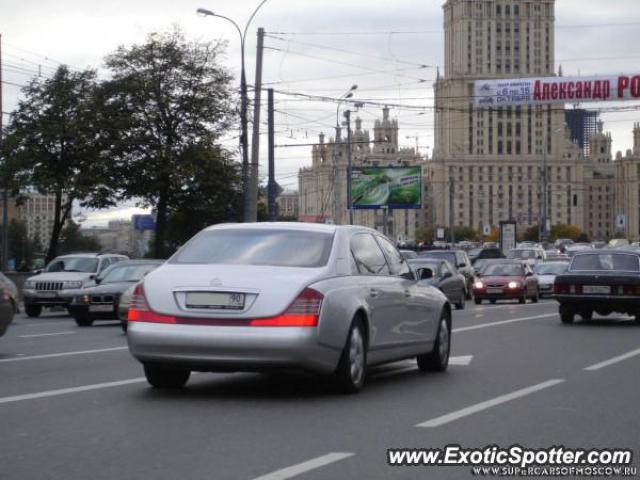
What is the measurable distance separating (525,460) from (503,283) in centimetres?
3226

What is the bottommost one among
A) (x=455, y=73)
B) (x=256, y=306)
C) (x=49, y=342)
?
(x=49, y=342)

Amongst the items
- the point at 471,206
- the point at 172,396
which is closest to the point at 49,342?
the point at 172,396

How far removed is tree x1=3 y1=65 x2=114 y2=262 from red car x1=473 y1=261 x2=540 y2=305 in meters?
17.1

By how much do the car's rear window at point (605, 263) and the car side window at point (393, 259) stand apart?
1306 centimetres

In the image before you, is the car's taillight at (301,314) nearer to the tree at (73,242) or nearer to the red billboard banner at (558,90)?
the red billboard banner at (558,90)

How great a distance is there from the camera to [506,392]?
12.0 metres

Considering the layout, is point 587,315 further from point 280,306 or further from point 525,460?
point 525,460

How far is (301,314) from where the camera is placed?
10812 millimetres

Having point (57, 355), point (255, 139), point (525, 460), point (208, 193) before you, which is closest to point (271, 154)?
point (255, 139)

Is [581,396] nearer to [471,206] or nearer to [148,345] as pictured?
[148,345]

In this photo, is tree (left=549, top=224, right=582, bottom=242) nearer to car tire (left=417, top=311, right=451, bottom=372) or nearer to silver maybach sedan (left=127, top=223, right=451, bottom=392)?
car tire (left=417, top=311, right=451, bottom=372)

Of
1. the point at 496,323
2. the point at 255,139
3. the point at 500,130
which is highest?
the point at 500,130

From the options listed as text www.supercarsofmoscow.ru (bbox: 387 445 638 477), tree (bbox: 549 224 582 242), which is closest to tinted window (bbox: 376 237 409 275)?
text www.supercarsofmoscow.ru (bbox: 387 445 638 477)

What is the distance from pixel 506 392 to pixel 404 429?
287 centimetres
